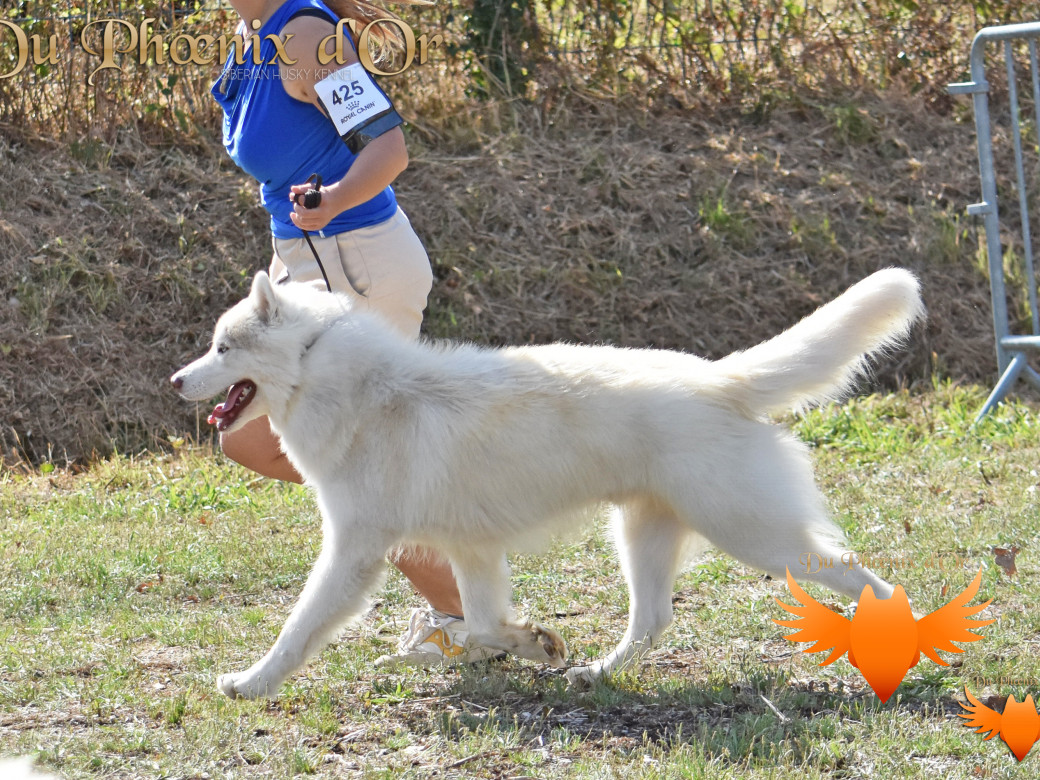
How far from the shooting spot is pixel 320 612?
3598 millimetres

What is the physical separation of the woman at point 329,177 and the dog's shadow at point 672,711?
0.33m

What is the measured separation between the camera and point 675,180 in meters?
10.1

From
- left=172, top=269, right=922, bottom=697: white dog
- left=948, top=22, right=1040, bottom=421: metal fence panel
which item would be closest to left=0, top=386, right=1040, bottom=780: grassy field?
left=172, top=269, right=922, bottom=697: white dog

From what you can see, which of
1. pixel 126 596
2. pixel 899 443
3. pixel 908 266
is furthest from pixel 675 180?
pixel 126 596

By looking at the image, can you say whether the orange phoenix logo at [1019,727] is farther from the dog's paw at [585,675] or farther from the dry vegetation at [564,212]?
the dry vegetation at [564,212]

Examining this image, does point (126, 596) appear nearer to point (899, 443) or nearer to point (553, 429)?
point (553, 429)

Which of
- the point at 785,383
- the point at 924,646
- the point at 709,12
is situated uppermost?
the point at 709,12

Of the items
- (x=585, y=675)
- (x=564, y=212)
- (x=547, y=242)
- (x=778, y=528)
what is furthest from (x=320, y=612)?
(x=564, y=212)

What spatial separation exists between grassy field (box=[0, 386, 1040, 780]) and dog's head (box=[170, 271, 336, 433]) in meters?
0.92

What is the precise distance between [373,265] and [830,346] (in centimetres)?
155

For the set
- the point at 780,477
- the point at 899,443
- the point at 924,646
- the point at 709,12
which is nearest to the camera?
the point at 924,646

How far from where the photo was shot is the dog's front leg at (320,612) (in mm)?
3588

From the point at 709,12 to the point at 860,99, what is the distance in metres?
1.57

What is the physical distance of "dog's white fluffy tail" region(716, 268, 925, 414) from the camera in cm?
375
